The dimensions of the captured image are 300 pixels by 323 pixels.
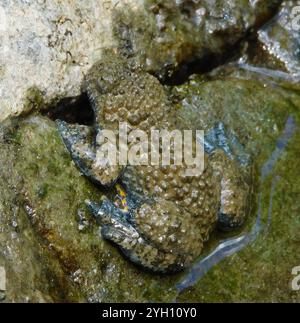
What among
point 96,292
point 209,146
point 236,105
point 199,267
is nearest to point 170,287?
point 199,267

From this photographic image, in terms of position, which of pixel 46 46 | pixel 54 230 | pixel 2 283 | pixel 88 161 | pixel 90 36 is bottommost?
pixel 2 283

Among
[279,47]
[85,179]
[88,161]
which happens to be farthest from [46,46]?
[279,47]

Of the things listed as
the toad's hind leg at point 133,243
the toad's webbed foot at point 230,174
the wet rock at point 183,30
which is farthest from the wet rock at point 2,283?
the wet rock at point 183,30

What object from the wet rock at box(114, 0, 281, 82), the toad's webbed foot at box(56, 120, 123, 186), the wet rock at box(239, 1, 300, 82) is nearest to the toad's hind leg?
the toad's webbed foot at box(56, 120, 123, 186)

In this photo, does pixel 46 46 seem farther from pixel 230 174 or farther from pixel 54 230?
pixel 230 174

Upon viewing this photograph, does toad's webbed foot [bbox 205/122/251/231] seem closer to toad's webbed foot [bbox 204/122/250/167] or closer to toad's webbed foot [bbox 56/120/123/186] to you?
toad's webbed foot [bbox 204/122/250/167]

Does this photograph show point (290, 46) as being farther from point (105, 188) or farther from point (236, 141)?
point (105, 188)
